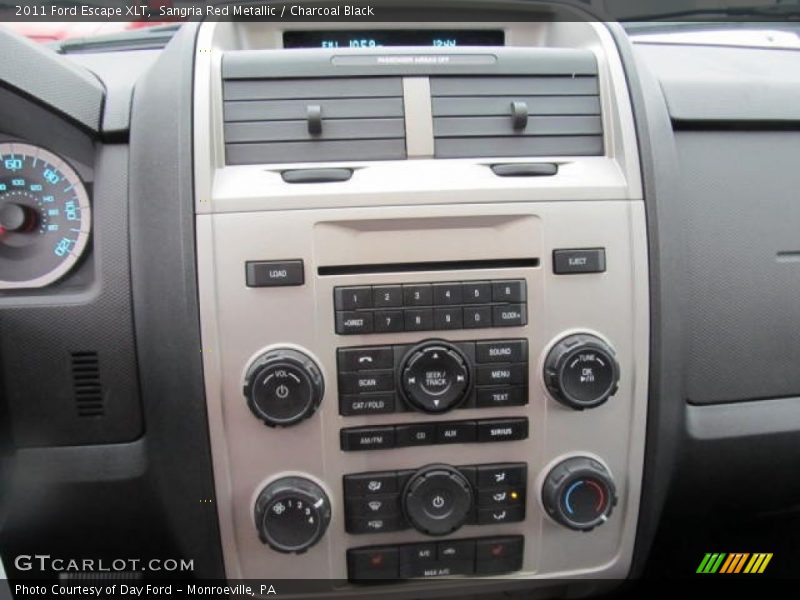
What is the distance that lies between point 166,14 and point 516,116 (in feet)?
2.80

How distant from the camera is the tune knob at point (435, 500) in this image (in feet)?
4.22

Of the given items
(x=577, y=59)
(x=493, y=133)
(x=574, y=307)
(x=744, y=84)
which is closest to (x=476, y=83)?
(x=493, y=133)

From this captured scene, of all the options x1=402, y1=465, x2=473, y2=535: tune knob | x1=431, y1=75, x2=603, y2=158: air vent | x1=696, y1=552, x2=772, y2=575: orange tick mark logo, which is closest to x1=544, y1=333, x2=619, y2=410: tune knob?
x1=402, y1=465, x2=473, y2=535: tune knob

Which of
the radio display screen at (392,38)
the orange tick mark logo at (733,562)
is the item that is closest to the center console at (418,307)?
the radio display screen at (392,38)

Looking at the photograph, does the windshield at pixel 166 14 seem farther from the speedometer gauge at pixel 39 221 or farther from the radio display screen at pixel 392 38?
the speedometer gauge at pixel 39 221

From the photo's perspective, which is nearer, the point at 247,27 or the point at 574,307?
the point at 574,307

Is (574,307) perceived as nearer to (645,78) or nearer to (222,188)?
(645,78)

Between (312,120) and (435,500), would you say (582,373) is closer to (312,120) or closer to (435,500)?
(435,500)

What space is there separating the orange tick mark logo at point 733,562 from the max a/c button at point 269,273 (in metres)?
1.18

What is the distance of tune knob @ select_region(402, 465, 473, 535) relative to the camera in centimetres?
129

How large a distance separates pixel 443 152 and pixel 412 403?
0.47 meters

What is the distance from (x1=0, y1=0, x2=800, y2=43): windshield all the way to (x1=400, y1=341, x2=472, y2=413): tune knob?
2.61ft

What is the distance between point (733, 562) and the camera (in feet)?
5.51

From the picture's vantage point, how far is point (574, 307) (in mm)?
1286
